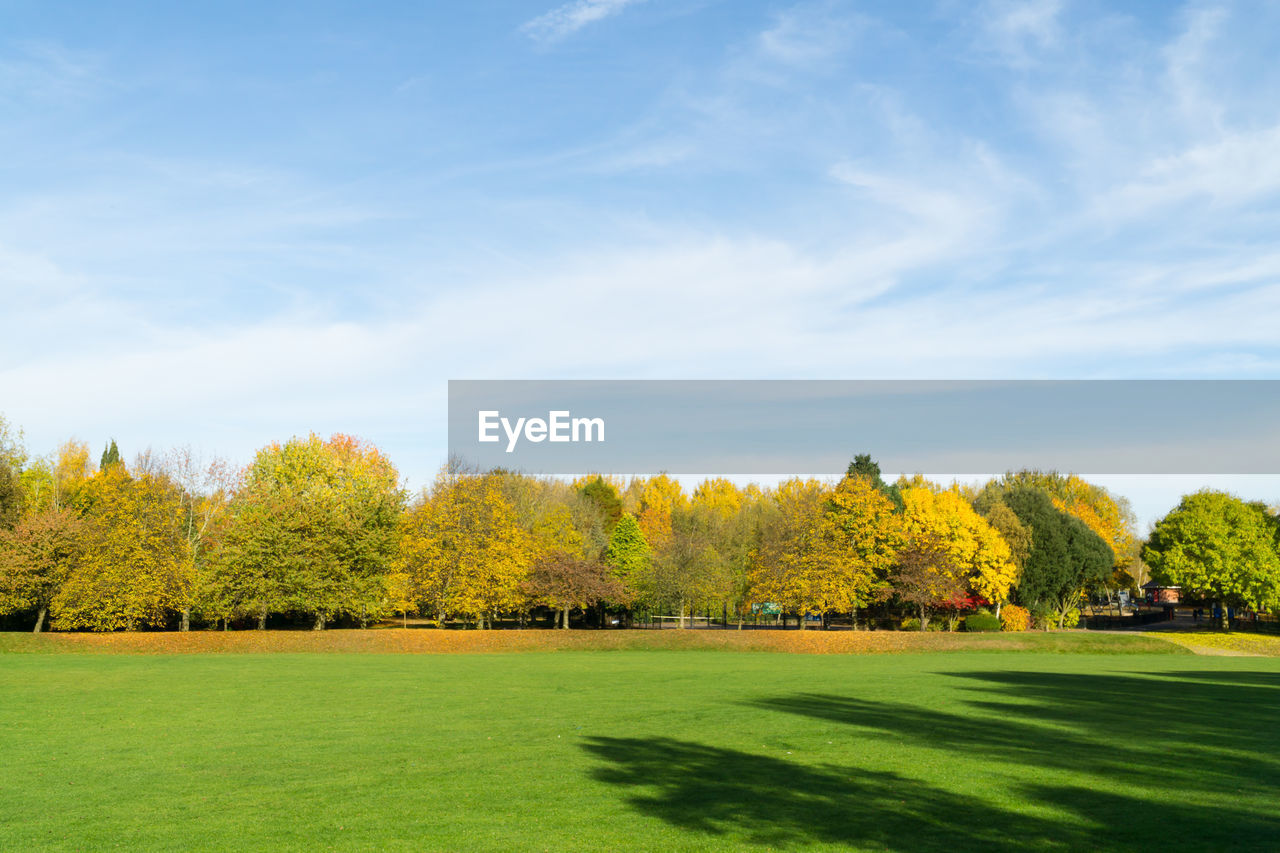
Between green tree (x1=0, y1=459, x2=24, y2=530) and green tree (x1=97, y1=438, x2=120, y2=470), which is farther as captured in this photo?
green tree (x1=97, y1=438, x2=120, y2=470)

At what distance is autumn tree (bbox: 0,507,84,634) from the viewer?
4428 centimetres

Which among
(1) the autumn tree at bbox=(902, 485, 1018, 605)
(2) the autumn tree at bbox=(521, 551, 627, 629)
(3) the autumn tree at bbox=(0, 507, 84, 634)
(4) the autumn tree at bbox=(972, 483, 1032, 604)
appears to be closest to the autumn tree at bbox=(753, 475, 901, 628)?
(1) the autumn tree at bbox=(902, 485, 1018, 605)

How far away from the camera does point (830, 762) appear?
528 inches

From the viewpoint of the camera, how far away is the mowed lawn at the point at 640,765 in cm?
969

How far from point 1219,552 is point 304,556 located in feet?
196

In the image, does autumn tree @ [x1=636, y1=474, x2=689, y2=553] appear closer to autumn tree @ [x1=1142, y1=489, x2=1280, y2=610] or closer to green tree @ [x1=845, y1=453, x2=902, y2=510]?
green tree @ [x1=845, y1=453, x2=902, y2=510]

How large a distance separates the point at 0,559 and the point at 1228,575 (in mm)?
73376

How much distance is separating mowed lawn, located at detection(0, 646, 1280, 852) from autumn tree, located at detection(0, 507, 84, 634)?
2193 cm

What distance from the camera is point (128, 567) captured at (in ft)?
155

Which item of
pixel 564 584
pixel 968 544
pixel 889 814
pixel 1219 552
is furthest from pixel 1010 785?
pixel 1219 552

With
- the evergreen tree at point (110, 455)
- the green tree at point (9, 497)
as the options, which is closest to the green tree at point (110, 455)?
the evergreen tree at point (110, 455)

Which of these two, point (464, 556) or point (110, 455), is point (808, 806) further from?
point (110, 455)

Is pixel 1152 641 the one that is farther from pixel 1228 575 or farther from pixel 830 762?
pixel 830 762

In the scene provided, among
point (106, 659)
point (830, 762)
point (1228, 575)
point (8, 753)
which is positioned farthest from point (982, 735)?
point (1228, 575)
